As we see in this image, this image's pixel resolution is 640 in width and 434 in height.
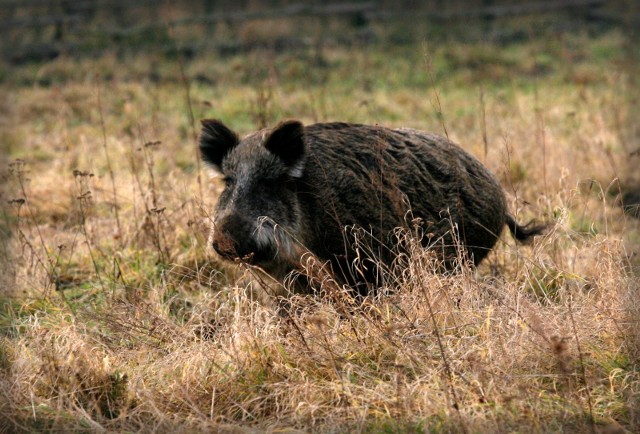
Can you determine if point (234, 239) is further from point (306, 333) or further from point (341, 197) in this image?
point (341, 197)

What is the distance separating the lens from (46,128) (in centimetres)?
1168

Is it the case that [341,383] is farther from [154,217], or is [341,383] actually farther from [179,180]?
[179,180]

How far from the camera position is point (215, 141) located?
559cm

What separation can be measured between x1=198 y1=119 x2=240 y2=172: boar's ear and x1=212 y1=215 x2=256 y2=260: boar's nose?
66cm

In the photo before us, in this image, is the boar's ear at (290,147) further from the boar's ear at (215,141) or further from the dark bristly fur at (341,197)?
the boar's ear at (215,141)

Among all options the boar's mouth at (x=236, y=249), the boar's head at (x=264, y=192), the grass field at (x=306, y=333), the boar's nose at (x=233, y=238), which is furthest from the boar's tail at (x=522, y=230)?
the boar's nose at (x=233, y=238)

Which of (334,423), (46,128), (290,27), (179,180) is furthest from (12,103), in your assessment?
(334,423)

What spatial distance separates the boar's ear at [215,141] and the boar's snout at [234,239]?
Result: 2.17 feet

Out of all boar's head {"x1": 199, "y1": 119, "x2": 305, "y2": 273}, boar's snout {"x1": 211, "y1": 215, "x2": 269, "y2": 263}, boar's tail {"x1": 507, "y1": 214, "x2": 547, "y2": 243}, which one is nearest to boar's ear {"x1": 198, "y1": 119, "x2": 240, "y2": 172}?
boar's head {"x1": 199, "y1": 119, "x2": 305, "y2": 273}

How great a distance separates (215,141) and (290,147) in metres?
0.55

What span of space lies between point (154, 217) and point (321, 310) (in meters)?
2.59

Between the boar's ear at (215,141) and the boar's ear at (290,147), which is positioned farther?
the boar's ear at (215,141)

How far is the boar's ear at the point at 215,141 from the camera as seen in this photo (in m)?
5.55

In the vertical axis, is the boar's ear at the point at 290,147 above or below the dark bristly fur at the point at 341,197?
above
